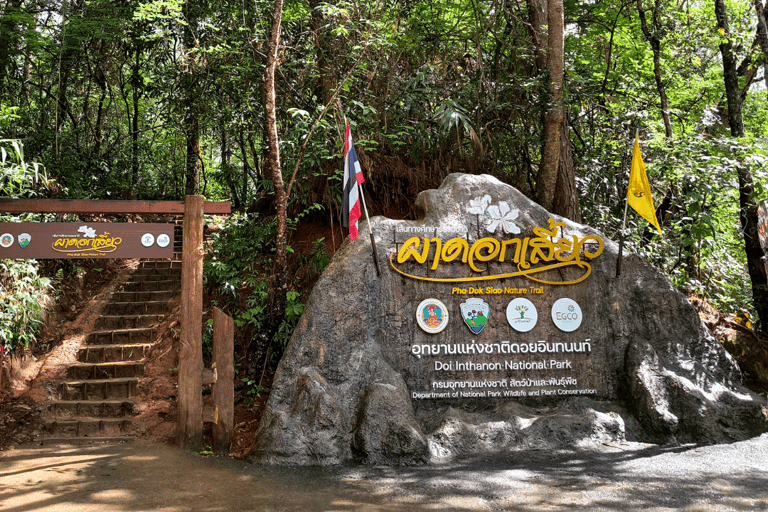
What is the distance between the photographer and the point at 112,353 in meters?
8.67

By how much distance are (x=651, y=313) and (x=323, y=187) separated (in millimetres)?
5458

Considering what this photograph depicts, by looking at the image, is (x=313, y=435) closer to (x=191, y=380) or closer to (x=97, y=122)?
(x=191, y=380)

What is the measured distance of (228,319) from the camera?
6699mm

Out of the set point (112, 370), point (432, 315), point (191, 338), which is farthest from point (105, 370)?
point (432, 315)

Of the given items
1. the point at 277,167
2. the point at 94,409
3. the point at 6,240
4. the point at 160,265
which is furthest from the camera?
the point at 160,265

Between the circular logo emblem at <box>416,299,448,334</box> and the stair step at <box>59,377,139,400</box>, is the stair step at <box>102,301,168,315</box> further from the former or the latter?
the circular logo emblem at <box>416,299,448,334</box>

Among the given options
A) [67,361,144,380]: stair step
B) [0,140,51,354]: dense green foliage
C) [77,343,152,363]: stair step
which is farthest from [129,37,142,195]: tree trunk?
[67,361,144,380]: stair step

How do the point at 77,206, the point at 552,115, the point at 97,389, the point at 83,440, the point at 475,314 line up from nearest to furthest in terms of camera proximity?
the point at 77,206 → the point at 83,440 → the point at 475,314 → the point at 97,389 → the point at 552,115

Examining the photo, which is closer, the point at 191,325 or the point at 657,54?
the point at 191,325

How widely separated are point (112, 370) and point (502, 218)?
19.3 feet

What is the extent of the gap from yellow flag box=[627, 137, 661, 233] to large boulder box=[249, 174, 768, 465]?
56 centimetres

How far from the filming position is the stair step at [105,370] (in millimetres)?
8117

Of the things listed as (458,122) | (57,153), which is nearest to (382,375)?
(458,122)

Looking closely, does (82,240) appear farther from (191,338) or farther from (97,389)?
(97,389)
